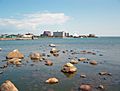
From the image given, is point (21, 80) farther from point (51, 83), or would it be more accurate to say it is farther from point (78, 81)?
point (78, 81)

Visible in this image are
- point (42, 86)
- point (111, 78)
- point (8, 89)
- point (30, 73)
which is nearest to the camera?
point (8, 89)

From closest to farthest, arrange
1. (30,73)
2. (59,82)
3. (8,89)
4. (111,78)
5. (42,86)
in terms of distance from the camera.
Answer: (8,89) < (42,86) < (59,82) < (111,78) < (30,73)

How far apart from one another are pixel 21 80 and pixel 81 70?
1072 centimetres

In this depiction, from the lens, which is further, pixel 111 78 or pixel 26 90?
Answer: pixel 111 78

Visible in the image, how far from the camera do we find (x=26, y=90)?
24.2 meters

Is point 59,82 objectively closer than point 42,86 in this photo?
No

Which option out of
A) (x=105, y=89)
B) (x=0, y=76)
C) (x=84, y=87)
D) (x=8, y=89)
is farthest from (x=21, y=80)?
(x=105, y=89)

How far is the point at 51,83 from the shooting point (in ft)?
88.7

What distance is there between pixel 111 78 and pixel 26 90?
11.9 m

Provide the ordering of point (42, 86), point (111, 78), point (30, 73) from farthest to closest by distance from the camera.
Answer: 1. point (30, 73)
2. point (111, 78)
3. point (42, 86)

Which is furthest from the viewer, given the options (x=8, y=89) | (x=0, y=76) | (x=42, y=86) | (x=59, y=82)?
(x=0, y=76)

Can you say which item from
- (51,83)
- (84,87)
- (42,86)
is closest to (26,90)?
(42,86)

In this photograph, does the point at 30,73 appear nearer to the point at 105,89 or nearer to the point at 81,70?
the point at 81,70

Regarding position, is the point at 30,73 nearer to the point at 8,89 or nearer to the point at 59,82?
the point at 59,82
